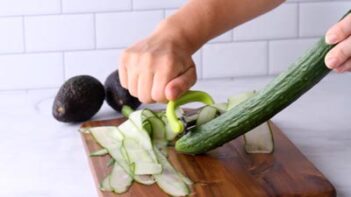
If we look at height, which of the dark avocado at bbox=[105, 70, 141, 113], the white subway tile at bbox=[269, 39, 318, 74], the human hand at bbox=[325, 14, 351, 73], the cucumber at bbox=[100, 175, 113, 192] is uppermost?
the human hand at bbox=[325, 14, 351, 73]

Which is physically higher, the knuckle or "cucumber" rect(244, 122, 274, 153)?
the knuckle

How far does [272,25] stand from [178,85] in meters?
0.61

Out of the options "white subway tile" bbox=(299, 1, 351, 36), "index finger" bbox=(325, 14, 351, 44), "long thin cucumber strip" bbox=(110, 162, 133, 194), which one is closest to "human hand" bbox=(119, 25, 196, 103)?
"long thin cucumber strip" bbox=(110, 162, 133, 194)

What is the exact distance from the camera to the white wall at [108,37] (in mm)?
1463

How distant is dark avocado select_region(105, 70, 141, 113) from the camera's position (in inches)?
50.9

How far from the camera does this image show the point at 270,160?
41.6 inches

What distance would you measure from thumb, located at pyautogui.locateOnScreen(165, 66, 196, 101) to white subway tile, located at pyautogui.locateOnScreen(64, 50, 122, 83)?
524 mm

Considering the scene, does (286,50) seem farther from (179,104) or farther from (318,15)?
(179,104)

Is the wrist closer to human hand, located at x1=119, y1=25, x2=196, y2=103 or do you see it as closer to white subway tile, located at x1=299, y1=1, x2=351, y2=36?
human hand, located at x1=119, y1=25, x2=196, y2=103

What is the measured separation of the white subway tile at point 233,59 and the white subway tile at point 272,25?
2cm

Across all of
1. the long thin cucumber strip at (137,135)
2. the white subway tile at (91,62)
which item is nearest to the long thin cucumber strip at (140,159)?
the long thin cucumber strip at (137,135)

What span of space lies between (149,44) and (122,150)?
16 cm

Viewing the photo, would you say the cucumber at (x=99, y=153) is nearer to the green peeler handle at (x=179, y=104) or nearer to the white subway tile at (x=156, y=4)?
the green peeler handle at (x=179, y=104)

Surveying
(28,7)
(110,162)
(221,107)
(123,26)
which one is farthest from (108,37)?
(110,162)
